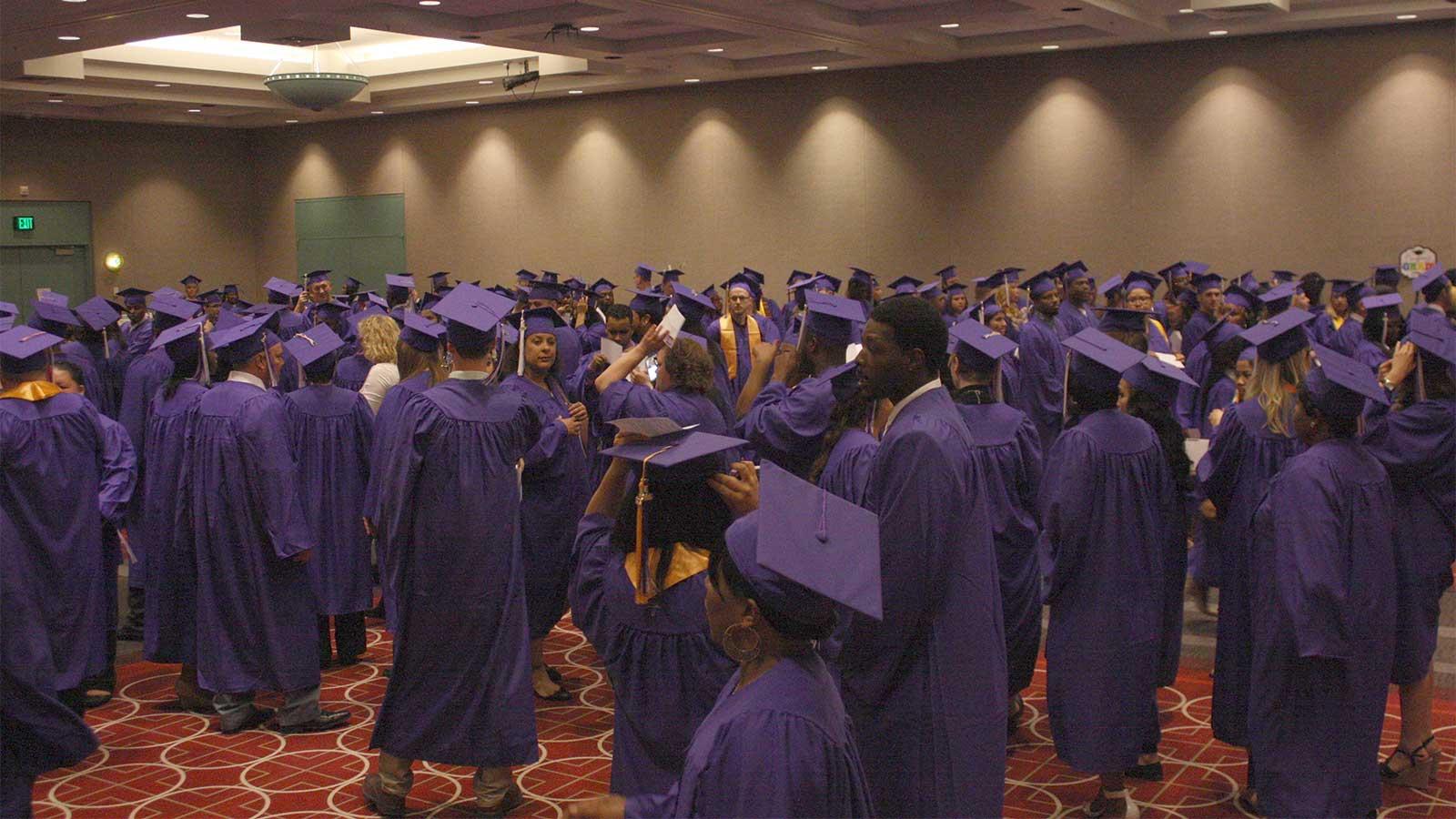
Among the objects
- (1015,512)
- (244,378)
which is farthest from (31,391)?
(1015,512)

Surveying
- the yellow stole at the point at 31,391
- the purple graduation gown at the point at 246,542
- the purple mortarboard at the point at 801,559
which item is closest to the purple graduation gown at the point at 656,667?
the purple mortarboard at the point at 801,559

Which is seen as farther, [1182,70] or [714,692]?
[1182,70]

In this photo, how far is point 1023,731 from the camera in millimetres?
5992

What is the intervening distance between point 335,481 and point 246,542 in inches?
45.9

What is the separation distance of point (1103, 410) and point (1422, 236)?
36.4ft

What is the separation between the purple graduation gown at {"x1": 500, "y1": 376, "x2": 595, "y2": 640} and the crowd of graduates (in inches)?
0.7

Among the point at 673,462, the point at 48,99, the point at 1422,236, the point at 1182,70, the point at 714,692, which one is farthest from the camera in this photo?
the point at 48,99

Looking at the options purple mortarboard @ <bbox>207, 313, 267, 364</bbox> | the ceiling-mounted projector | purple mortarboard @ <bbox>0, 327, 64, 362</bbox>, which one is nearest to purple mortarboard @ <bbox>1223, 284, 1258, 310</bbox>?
purple mortarboard @ <bbox>207, 313, 267, 364</bbox>

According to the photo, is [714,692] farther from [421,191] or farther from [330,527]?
[421,191]

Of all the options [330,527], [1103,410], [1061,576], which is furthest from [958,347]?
[330,527]

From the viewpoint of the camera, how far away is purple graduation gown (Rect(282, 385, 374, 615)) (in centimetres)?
706

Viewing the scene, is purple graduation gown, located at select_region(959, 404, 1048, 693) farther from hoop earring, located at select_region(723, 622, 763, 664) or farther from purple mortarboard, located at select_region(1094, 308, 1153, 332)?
hoop earring, located at select_region(723, 622, 763, 664)

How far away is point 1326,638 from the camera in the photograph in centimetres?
431

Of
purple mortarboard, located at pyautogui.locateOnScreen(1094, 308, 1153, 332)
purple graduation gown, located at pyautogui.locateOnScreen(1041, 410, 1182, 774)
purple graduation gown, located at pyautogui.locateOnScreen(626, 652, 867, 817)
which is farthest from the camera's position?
purple mortarboard, located at pyautogui.locateOnScreen(1094, 308, 1153, 332)
